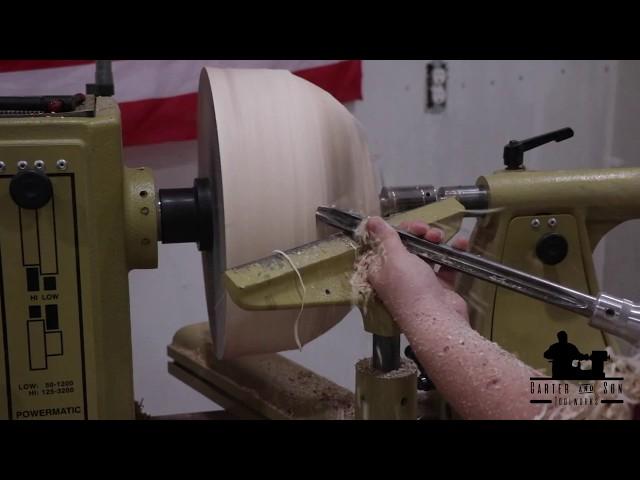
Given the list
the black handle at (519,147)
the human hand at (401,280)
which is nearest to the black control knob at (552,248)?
the black handle at (519,147)

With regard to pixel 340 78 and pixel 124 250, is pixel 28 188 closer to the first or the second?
pixel 124 250

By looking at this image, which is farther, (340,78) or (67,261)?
(340,78)

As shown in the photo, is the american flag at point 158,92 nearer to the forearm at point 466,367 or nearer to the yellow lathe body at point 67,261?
the yellow lathe body at point 67,261

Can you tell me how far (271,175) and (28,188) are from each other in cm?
25

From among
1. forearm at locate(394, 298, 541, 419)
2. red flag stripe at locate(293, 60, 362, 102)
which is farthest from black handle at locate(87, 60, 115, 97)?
red flag stripe at locate(293, 60, 362, 102)

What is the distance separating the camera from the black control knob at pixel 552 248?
2.77 ft

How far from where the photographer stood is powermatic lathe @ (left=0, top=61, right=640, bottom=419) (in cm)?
68

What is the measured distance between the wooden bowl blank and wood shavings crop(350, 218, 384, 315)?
83mm

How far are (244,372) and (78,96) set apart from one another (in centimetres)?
44

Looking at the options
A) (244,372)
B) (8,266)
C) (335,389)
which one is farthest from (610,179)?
(8,266)

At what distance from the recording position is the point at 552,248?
844 mm

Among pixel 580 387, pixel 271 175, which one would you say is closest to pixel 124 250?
pixel 271 175

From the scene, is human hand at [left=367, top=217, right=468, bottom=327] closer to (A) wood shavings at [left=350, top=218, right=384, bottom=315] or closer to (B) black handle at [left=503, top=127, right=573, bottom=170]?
(A) wood shavings at [left=350, top=218, right=384, bottom=315]

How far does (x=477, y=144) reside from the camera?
5.16 ft
